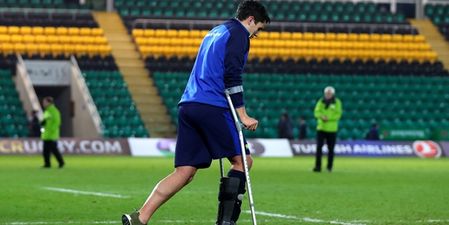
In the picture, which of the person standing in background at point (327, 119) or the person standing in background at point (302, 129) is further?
the person standing in background at point (302, 129)

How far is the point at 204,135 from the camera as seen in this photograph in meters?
10.8

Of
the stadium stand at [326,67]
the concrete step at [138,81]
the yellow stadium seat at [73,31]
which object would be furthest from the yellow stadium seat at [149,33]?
the yellow stadium seat at [73,31]

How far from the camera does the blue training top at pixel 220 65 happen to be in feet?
34.8

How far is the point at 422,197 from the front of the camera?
18859mm

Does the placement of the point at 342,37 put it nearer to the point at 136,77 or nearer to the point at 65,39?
the point at 136,77

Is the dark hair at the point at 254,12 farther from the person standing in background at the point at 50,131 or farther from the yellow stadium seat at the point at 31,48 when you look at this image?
the yellow stadium seat at the point at 31,48

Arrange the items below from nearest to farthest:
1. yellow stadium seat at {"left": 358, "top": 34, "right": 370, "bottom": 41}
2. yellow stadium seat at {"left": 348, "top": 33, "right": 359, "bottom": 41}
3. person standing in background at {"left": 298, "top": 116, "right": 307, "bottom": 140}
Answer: person standing in background at {"left": 298, "top": 116, "right": 307, "bottom": 140}, yellow stadium seat at {"left": 348, "top": 33, "right": 359, "bottom": 41}, yellow stadium seat at {"left": 358, "top": 34, "right": 370, "bottom": 41}

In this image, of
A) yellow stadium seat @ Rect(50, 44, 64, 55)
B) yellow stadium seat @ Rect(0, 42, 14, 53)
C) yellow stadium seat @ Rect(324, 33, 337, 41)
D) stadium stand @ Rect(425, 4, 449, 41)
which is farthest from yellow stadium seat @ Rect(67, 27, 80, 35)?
stadium stand @ Rect(425, 4, 449, 41)

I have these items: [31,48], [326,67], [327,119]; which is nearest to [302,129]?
[326,67]

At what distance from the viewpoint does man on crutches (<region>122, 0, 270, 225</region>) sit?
1068cm

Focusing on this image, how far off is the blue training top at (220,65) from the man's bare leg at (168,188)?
65cm

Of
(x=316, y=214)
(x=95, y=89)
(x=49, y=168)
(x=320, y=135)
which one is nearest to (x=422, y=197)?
(x=316, y=214)

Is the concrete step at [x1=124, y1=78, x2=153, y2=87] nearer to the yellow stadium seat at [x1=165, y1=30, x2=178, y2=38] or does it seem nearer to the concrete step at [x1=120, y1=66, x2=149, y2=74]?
the concrete step at [x1=120, y1=66, x2=149, y2=74]

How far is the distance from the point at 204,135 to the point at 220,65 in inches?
26.6
